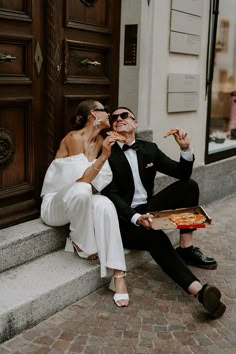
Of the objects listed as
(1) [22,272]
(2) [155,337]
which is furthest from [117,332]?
(1) [22,272]

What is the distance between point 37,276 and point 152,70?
2606mm

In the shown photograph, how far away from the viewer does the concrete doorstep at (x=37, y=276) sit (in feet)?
11.0

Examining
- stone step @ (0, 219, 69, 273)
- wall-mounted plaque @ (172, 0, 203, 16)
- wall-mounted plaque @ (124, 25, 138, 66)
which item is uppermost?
wall-mounted plaque @ (172, 0, 203, 16)

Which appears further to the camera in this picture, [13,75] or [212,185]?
[212,185]

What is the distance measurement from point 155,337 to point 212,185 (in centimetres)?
371

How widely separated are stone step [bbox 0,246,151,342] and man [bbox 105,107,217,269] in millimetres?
536

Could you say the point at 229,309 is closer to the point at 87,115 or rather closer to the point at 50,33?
the point at 87,115

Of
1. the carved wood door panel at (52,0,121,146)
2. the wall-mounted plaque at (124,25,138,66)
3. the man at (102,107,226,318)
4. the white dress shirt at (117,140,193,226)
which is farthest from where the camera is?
the wall-mounted plaque at (124,25,138,66)

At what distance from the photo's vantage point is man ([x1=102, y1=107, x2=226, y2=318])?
3.87 meters

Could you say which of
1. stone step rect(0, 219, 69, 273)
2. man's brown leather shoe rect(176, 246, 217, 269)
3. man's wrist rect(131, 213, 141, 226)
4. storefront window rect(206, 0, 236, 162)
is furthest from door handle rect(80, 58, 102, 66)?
storefront window rect(206, 0, 236, 162)

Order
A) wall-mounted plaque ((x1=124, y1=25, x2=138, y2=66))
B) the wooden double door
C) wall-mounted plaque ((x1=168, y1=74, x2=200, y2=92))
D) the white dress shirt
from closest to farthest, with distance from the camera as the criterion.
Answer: the wooden double door → the white dress shirt → wall-mounted plaque ((x1=124, y1=25, x2=138, y2=66)) → wall-mounted plaque ((x1=168, y1=74, x2=200, y2=92))

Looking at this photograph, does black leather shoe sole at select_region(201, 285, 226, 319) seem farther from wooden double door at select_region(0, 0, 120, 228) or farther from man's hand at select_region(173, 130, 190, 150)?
wooden double door at select_region(0, 0, 120, 228)

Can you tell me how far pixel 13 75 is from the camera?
4.03m

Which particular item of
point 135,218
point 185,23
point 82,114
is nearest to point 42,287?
point 135,218
